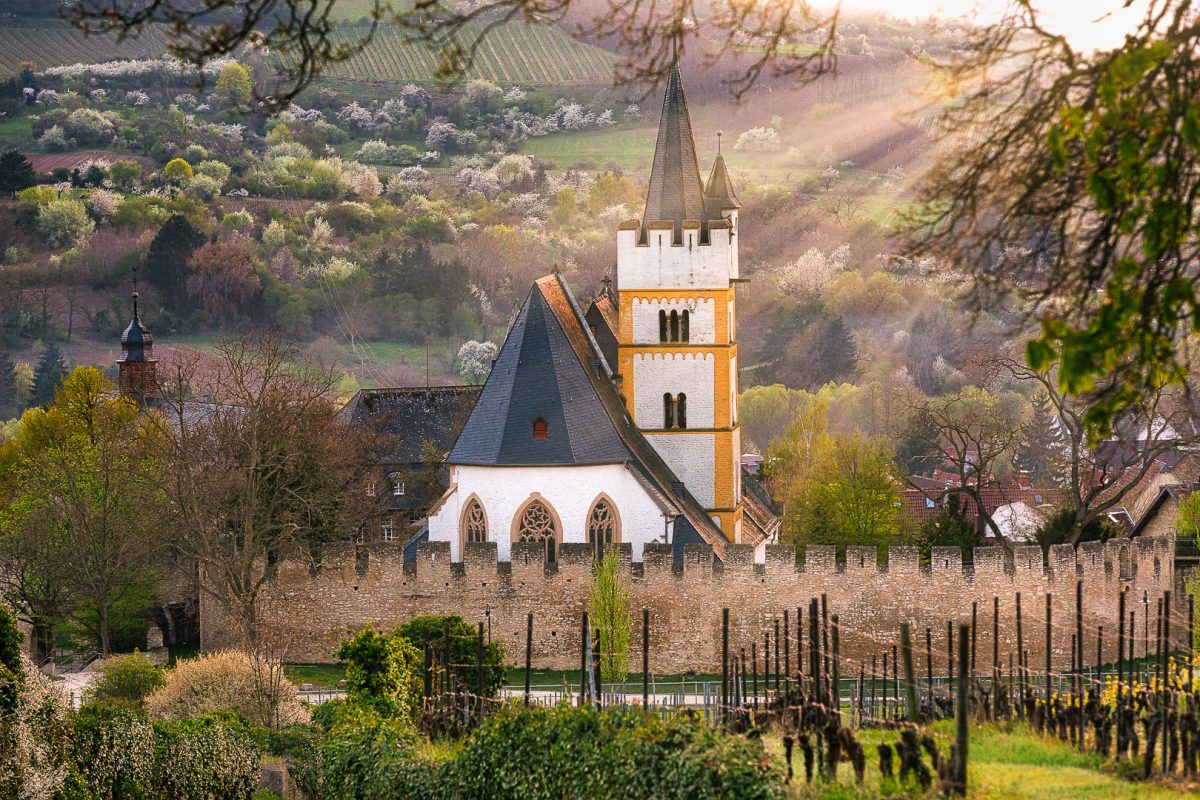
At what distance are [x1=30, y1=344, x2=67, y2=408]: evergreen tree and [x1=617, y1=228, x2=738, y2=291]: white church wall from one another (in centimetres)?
5524

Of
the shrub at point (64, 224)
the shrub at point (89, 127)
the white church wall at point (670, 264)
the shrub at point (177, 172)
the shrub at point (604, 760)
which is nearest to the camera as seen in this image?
the shrub at point (604, 760)

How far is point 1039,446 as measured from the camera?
83.7 meters

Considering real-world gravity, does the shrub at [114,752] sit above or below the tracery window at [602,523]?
below

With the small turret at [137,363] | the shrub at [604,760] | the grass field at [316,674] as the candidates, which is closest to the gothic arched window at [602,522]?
the grass field at [316,674]

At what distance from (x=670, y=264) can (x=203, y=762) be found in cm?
2118

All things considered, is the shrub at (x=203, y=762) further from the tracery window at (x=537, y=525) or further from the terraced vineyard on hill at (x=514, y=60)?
the terraced vineyard on hill at (x=514, y=60)

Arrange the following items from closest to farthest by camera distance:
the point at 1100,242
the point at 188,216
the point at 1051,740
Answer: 1. the point at 1100,242
2. the point at 1051,740
3. the point at 188,216

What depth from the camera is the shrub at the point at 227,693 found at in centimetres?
2953

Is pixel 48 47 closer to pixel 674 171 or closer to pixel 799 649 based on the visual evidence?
pixel 674 171

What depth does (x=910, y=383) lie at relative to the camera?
10319cm

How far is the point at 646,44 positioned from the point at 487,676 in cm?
1981

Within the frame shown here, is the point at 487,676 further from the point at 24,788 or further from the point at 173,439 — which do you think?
the point at 173,439

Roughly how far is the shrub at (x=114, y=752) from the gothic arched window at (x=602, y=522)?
594 inches

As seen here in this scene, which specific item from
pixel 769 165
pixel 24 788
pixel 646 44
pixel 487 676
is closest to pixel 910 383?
pixel 769 165
